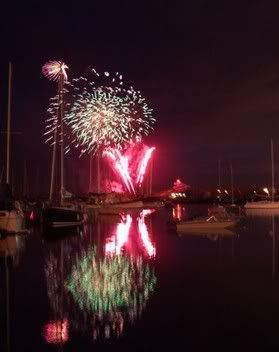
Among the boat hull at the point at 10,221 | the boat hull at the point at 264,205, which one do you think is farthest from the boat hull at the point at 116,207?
the boat hull at the point at 10,221

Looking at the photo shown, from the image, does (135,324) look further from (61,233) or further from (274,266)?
(61,233)

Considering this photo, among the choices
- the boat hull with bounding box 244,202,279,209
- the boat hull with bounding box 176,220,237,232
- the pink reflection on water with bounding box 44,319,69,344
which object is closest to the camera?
the pink reflection on water with bounding box 44,319,69,344

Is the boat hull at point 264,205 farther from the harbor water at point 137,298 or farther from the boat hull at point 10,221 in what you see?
the harbor water at point 137,298

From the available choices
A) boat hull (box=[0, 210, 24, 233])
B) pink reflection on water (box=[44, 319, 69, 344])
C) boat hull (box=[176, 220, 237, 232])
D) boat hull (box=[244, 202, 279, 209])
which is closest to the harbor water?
pink reflection on water (box=[44, 319, 69, 344])

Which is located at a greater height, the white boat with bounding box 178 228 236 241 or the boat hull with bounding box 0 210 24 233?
the boat hull with bounding box 0 210 24 233

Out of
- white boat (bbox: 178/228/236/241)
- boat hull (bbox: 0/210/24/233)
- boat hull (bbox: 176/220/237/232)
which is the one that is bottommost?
white boat (bbox: 178/228/236/241)

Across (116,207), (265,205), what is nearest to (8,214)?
(116,207)

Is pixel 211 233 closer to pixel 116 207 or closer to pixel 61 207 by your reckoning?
pixel 61 207

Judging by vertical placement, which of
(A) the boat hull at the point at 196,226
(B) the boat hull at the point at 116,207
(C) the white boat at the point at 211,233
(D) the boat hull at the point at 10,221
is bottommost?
(C) the white boat at the point at 211,233

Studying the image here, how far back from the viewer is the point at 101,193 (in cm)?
7650

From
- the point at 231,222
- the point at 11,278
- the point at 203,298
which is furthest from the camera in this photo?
the point at 231,222

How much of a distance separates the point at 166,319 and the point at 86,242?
17.6m

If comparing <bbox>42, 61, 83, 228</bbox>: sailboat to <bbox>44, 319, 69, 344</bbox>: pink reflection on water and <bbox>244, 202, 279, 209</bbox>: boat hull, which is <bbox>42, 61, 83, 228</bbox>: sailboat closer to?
<bbox>44, 319, 69, 344</bbox>: pink reflection on water

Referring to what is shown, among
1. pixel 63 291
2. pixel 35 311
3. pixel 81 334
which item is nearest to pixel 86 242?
pixel 63 291
